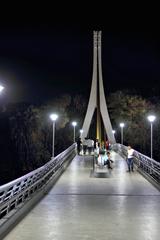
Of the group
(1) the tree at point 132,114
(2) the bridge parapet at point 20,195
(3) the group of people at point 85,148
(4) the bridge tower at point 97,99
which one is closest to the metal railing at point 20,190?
(2) the bridge parapet at point 20,195

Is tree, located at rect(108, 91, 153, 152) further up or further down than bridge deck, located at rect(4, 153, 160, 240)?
further up

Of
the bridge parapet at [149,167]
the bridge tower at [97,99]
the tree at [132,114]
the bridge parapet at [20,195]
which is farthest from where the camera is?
the bridge tower at [97,99]

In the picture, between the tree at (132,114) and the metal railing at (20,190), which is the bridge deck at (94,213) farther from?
the tree at (132,114)

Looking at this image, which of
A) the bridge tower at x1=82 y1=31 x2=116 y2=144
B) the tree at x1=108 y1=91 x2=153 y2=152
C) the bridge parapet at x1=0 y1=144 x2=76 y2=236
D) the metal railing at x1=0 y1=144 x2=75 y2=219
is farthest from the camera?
the bridge tower at x1=82 y1=31 x2=116 y2=144

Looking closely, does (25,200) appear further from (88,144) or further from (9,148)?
(9,148)

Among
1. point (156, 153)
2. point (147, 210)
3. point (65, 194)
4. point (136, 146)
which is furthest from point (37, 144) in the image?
point (147, 210)

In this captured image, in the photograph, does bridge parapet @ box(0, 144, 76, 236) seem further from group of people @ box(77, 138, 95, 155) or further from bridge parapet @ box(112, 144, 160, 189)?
group of people @ box(77, 138, 95, 155)

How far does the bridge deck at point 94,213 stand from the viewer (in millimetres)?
8289

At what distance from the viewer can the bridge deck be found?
8.29 meters

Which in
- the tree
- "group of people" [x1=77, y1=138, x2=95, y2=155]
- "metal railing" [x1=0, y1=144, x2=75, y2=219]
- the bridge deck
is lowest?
the bridge deck

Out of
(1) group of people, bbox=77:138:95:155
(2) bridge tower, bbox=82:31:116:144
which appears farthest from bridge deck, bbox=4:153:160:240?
(2) bridge tower, bbox=82:31:116:144

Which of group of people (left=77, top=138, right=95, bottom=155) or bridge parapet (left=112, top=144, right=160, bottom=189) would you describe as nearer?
bridge parapet (left=112, top=144, right=160, bottom=189)

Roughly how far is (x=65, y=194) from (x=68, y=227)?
4875mm

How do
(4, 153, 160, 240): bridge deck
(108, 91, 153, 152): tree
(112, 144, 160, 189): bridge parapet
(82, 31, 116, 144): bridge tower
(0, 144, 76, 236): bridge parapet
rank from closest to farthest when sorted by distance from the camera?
(4, 153, 160, 240): bridge deck, (0, 144, 76, 236): bridge parapet, (112, 144, 160, 189): bridge parapet, (108, 91, 153, 152): tree, (82, 31, 116, 144): bridge tower
